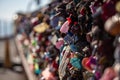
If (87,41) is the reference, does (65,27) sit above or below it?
above

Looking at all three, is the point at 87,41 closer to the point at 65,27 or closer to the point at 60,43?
the point at 65,27

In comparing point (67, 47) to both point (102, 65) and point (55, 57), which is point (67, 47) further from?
point (102, 65)

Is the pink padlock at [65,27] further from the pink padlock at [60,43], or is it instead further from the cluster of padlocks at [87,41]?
the pink padlock at [60,43]

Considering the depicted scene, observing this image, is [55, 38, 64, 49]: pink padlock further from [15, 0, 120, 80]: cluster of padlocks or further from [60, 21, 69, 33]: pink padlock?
[60, 21, 69, 33]: pink padlock

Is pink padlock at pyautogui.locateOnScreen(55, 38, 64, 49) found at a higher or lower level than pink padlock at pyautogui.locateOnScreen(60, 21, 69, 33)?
higher

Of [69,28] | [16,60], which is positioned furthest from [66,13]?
[16,60]

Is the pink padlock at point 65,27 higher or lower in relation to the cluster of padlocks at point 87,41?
higher

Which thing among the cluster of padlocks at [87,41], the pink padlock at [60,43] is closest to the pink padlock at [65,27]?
the cluster of padlocks at [87,41]

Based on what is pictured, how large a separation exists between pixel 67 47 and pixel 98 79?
836 millimetres

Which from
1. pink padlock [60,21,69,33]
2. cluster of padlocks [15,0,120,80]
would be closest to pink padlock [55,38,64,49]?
cluster of padlocks [15,0,120,80]

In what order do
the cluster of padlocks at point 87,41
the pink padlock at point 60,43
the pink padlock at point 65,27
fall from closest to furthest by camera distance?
the cluster of padlocks at point 87,41, the pink padlock at point 65,27, the pink padlock at point 60,43

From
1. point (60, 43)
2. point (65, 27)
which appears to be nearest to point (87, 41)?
point (65, 27)

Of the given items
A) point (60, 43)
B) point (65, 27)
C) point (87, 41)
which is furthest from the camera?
point (60, 43)

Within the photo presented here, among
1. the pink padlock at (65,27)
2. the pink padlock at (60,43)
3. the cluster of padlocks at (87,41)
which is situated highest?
the pink padlock at (60,43)
